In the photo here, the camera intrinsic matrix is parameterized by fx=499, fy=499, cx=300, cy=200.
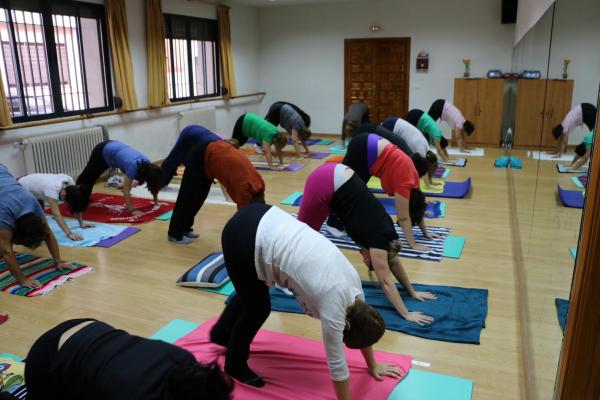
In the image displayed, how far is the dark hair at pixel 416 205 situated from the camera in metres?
3.67

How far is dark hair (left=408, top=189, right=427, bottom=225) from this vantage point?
3.67 metres

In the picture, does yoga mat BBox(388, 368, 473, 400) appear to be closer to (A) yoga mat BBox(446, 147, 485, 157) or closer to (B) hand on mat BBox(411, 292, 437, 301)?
(B) hand on mat BBox(411, 292, 437, 301)

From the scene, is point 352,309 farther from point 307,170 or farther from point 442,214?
point 307,170

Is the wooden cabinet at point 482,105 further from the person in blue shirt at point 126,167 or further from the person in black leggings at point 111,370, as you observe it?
the person in black leggings at point 111,370

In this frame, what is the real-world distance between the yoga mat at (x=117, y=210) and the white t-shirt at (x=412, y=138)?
2645 mm

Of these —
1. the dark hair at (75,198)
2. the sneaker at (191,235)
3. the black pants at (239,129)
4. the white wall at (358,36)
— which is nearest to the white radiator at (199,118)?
the black pants at (239,129)

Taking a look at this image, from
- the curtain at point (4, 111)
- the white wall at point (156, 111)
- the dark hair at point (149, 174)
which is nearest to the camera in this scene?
the dark hair at point (149, 174)

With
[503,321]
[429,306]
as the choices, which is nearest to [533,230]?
[503,321]

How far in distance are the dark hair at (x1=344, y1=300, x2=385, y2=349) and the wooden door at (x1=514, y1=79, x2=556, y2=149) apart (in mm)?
1951

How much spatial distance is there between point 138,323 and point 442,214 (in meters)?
3.19

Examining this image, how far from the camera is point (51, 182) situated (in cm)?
423

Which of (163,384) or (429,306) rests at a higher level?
(163,384)

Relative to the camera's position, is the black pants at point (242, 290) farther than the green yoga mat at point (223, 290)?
No

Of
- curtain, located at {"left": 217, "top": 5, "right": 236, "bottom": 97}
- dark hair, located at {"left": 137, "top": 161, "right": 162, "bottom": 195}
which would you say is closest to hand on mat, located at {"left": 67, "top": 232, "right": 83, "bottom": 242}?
dark hair, located at {"left": 137, "top": 161, "right": 162, "bottom": 195}
